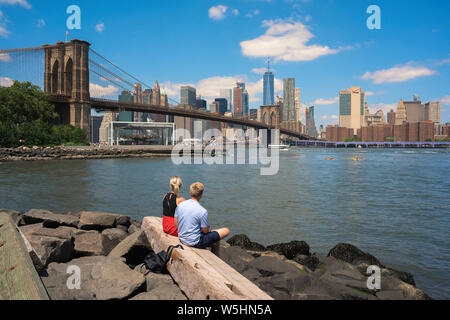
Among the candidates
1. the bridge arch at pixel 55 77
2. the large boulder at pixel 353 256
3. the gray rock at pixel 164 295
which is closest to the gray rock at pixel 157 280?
the gray rock at pixel 164 295

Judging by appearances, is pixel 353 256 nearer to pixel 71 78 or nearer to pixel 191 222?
pixel 191 222

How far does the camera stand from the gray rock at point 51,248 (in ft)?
15.7

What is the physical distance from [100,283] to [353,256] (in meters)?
4.82

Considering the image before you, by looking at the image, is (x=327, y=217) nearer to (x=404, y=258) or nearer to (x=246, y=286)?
(x=404, y=258)

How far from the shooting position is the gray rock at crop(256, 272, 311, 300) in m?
4.44

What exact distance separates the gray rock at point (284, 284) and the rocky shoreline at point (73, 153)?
3990 centimetres

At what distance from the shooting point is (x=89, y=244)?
232 inches

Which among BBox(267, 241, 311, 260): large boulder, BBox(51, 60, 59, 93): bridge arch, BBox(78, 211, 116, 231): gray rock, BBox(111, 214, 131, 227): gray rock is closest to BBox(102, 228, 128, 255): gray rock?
BBox(78, 211, 116, 231): gray rock

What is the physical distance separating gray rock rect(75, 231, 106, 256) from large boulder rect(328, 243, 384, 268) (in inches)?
171

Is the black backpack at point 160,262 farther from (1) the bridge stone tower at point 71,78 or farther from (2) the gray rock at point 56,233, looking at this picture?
(1) the bridge stone tower at point 71,78

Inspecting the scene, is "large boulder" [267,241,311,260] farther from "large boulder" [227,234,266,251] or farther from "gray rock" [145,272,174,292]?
"gray rock" [145,272,174,292]

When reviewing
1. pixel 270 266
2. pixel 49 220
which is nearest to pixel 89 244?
pixel 49 220
